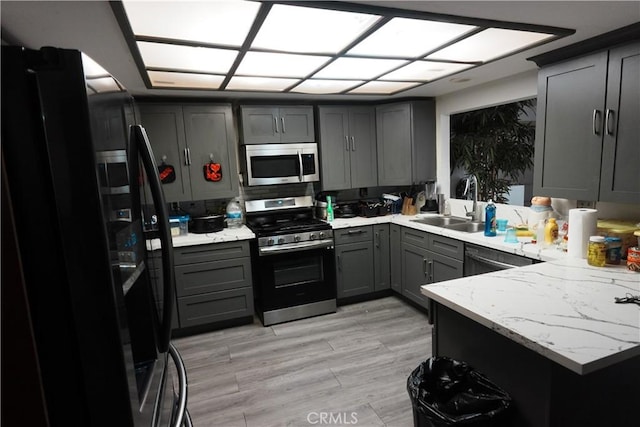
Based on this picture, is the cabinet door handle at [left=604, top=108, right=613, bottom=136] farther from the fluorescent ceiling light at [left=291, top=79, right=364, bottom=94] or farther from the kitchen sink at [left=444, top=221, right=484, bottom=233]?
the fluorescent ceiling light at [left=291, top=79, right=364, bottom=94]

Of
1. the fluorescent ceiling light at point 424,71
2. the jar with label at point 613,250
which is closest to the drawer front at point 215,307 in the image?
the fluorescent ceiling light at point 424,71

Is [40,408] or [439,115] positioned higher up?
[439,115]

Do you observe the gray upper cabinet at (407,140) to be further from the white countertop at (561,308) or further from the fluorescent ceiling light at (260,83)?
the white countertop at (561,308)

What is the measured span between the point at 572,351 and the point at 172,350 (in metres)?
1.32

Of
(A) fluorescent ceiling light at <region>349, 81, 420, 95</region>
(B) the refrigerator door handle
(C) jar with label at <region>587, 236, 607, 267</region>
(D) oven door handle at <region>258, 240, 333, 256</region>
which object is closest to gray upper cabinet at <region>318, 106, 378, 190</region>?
(A) fluorescent ceiling light at <region>349, 81, 420, 95</region>

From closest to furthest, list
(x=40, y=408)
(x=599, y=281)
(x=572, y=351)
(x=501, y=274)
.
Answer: (x=40, y=408)
(x=572, y=351)
(x=599, y=281)
(x=501, y=274)

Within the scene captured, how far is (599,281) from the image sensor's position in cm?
173

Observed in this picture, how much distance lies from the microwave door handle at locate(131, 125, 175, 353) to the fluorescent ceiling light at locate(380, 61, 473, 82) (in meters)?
2.05

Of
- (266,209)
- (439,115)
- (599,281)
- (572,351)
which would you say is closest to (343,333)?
(266,209)

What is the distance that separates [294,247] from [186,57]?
187 cm

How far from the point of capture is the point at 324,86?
3.06m

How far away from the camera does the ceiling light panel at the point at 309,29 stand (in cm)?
156

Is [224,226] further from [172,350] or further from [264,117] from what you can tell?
[172,350]

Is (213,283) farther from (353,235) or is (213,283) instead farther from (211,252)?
(353,235)
